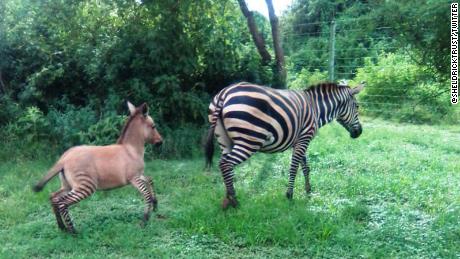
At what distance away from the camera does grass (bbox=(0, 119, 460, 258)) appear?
4898mm

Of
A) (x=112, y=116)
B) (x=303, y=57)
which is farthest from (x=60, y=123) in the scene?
(x=303, y=57)

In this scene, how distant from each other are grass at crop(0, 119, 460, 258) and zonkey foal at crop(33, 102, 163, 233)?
0.36 metres

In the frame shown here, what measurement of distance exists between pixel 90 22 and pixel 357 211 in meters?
7.25

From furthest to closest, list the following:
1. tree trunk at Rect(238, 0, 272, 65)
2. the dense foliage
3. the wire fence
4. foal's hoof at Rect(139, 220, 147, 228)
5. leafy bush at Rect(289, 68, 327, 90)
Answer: leafy bush at Rect(289, 68, 327, 90) < the wire fence < tree trunk at Rect(238, 0, 272, 65) < the dense foliage < foal's hoof at Rect(139, 220, 147, 228)

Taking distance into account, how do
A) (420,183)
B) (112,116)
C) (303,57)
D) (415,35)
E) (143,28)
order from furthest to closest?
1. (303,57)
2. (143,28)
3. (112,116)
4. (420,183)
5. (415,35)

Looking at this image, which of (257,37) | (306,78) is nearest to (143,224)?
(257,37)

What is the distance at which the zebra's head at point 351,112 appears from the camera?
757 centimetres

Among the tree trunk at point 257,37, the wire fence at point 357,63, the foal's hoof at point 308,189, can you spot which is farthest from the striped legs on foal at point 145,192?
the wire fence at point 357,63

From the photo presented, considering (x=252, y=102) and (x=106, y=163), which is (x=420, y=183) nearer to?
(x=252, y=102)

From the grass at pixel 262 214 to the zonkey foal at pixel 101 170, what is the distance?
36 centimetres

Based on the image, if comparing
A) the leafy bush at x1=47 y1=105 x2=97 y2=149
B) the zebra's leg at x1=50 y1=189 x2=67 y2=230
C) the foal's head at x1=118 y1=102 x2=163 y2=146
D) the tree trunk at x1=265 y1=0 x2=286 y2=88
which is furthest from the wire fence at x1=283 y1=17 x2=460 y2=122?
the zebra's leg at x1=50 y1=189 x2=67 y2=230

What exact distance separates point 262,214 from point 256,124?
1148 mm

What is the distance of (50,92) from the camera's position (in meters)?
10.4

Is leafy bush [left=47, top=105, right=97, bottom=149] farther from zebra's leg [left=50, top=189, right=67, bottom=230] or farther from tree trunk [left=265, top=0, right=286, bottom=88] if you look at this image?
tree trunk [left=265, top=0, right=286, bottom=88]
